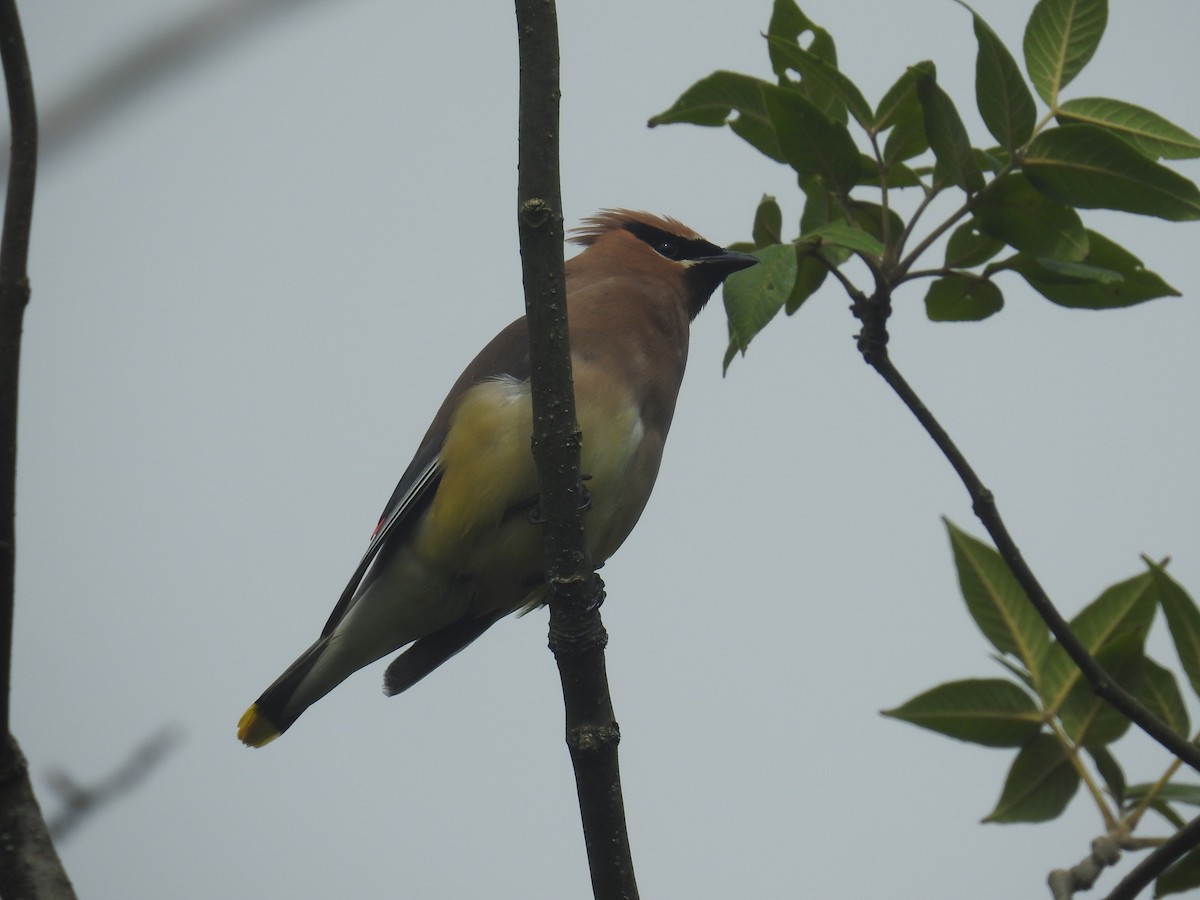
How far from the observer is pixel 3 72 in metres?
2.10

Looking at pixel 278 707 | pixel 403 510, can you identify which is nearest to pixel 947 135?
pixel 403 510

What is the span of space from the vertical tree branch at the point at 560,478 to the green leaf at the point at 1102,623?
0.87 meters

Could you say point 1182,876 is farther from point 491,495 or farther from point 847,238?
point 491,495

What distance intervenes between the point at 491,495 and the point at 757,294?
1397mm

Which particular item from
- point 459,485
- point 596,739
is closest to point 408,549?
point 459,485

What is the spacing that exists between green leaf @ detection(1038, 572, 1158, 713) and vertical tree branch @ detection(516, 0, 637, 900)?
0.87m

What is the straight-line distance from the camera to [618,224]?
4980 millimetres

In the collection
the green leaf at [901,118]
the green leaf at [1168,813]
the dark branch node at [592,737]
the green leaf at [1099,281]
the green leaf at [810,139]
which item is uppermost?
the green leaf at [901,118]

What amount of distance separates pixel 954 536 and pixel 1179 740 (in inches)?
25.4

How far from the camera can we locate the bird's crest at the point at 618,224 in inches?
191

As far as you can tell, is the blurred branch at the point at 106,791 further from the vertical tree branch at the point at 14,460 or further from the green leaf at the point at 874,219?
the green leaf at the point at 874,219

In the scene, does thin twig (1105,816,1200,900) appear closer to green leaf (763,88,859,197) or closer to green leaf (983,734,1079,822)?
green leaf (983,734,1079,822)

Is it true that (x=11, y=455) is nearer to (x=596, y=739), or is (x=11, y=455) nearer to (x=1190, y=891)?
(x=596, y=739)

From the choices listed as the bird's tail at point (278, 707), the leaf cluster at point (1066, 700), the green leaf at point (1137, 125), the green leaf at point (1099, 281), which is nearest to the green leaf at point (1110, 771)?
the leaf cluster at point (1066, 700)
